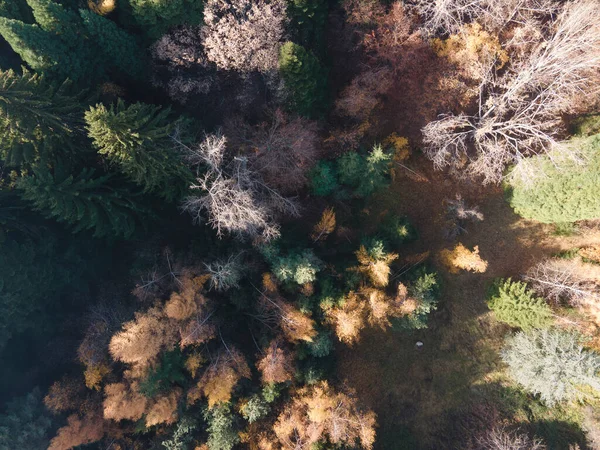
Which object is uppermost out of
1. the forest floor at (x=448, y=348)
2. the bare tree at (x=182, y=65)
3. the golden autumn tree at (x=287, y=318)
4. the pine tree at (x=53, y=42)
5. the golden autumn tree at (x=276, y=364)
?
the pine tree at (x=53, y=42)

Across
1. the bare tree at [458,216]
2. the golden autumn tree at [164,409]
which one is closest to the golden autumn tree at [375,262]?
the bare tree at [458,216]

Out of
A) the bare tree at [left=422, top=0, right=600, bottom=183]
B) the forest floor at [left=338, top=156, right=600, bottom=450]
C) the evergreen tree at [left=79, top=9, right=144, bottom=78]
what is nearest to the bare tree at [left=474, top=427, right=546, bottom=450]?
the forest floor at [left=338, top=156, right=600, bottom=450]

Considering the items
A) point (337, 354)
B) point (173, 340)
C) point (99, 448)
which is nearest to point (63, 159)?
point (173, 340)

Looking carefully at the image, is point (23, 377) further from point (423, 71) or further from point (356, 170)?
point (423, 71)

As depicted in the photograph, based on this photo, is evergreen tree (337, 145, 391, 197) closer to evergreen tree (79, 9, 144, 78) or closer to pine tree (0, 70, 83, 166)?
evergreen tree (79, 9, 144, 78)

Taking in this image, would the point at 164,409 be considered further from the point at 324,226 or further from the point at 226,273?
the point at 324,226

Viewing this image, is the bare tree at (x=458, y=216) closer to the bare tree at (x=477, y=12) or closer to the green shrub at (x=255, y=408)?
the bare tree at (x=477, y=12)
